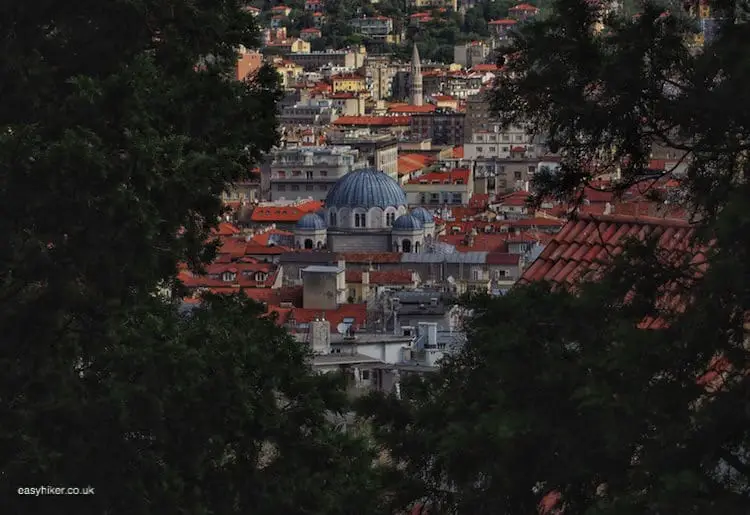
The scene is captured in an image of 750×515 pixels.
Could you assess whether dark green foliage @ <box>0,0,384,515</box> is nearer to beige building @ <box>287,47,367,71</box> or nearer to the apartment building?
the apartment building

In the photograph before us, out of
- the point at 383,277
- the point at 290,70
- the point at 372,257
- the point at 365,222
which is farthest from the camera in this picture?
the point at 290,70

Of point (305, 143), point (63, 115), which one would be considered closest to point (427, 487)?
point (63, 115)

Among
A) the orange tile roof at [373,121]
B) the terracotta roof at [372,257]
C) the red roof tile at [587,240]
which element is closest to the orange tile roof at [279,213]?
the terracotta roof at [372,257]

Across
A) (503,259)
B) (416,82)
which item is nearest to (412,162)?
(416,82)

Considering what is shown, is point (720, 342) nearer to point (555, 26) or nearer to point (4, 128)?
point (555, 26)

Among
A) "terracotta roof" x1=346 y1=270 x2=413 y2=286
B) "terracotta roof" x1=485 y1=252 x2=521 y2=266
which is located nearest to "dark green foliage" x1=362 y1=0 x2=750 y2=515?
"terracotta roof" x1=346 y1=270 x2=413 y2=286

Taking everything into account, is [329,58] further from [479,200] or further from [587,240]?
[587,240]

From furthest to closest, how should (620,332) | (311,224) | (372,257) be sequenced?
1. (311,224)
2. (372,257)
3. (620,332)
